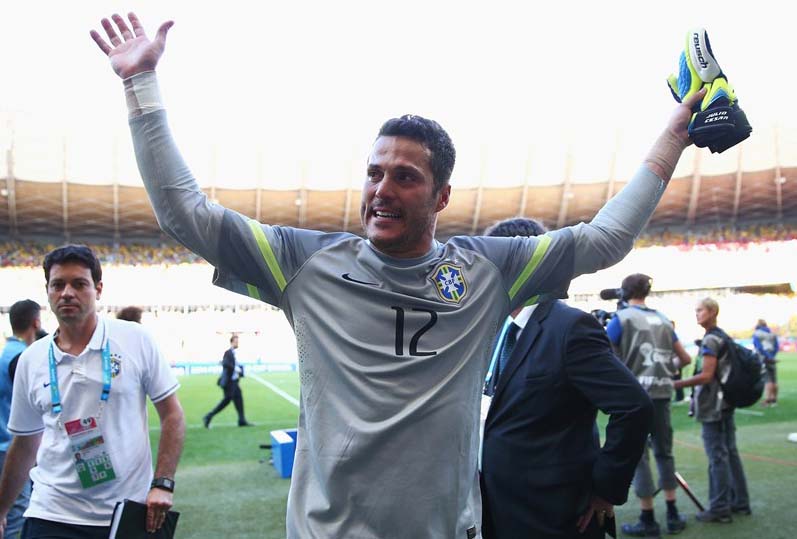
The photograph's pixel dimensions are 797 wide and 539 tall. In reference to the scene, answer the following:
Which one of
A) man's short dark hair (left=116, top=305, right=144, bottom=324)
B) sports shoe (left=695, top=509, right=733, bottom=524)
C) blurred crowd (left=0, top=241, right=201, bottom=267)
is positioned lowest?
blurred crowd (left=0, top=241, right=201, bottom=267)

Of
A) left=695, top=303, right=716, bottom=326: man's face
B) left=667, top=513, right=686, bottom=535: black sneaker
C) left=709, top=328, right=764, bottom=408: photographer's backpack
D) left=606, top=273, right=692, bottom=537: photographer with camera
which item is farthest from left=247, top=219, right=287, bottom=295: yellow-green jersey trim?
left=695, top=303, right=716, bottom=326: man's face

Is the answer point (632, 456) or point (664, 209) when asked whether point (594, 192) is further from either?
point (632, 456)

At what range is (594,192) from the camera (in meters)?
A: 32.9

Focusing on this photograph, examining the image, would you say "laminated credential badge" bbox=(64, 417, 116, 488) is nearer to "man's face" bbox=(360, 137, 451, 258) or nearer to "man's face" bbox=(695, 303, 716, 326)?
"man's face" bbox=(360, 137, 451, 258)

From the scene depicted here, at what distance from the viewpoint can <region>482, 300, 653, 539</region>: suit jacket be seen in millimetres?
2650

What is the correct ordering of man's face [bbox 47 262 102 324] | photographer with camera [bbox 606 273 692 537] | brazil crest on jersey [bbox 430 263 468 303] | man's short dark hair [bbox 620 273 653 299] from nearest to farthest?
brazil crest on jersey [bbox 430 263 468 303] < man's face [bbox 47 262 102 324] < photographer with camera [bbox 606 273 692 537] < man's short dark hair [bbox 620 273 653 299]

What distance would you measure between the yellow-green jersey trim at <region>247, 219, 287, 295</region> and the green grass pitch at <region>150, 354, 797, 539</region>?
428 cm

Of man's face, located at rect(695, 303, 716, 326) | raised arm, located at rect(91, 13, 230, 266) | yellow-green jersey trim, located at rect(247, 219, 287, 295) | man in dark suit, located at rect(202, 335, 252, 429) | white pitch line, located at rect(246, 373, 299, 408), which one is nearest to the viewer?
raised arm, located at rect(91, 13, 230, 266)

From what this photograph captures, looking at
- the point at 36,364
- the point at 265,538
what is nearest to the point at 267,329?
the point at 265,538

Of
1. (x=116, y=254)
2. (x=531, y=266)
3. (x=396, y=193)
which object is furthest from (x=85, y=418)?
(x=116, y=254)

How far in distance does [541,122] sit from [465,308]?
32.7m

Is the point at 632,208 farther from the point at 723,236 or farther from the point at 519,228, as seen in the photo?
the point at 723,236

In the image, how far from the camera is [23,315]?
5.04 metres

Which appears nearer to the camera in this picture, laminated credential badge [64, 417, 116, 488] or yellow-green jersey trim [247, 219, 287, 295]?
yellow-green jersey trim [247, 219, 287, 295]
